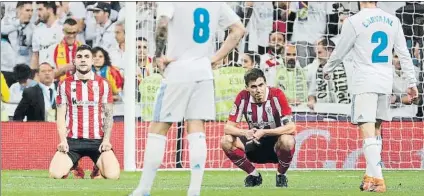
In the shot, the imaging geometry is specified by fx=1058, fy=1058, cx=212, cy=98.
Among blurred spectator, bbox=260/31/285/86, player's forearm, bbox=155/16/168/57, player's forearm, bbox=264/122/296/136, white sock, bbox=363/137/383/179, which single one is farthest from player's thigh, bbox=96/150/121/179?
blurred spectator, bbox=260/31/285/86

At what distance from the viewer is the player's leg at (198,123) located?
7215 millimetres

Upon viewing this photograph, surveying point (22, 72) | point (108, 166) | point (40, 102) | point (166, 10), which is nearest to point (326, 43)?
point (40, 102)

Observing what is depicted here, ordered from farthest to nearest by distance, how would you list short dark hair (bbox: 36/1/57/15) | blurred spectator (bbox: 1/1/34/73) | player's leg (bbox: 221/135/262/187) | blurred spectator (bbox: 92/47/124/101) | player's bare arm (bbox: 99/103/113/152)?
short dark hair (bbox: 36/1/57/15) → blurred spectator (bbox: 1/1/34/73) → blurred spectator (bbox: 92/47/124/101) → player's bare arm (bbox: 99/103/113/152) → player's leg (bbox: 221/135/262/187)

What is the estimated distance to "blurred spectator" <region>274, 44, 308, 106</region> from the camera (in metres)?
15.4

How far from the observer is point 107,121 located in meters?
11.5

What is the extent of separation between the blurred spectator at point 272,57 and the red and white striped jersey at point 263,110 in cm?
519

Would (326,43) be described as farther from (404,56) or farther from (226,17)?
(226,17)

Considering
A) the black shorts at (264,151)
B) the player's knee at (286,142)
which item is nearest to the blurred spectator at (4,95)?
the black shorts at (264,151)

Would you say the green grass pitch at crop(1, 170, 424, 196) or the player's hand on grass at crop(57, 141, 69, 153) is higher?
the player's hand on grass at crop(57, 141, 69, 153)

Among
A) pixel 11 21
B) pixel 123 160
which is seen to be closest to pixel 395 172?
pixel 123 160

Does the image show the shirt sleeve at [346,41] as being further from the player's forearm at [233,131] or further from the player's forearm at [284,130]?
the player's forearm at [233,131]

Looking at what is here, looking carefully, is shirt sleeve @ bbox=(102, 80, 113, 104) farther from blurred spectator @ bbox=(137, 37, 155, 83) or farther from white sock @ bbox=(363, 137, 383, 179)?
white sock @ bbox=(363, 137, 383, 179)

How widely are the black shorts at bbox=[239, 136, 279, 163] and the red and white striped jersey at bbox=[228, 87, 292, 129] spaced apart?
177mm

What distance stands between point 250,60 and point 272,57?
338 millimetres
